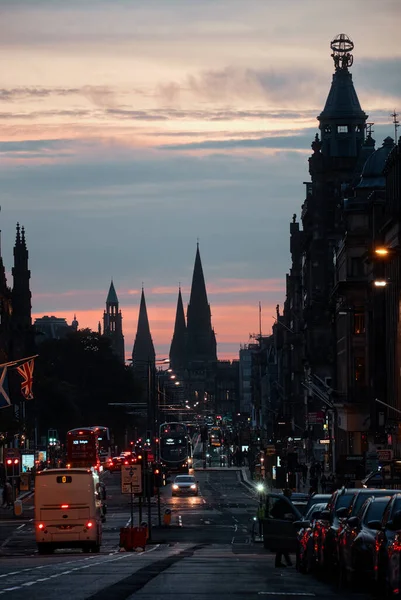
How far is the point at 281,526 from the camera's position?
140ft

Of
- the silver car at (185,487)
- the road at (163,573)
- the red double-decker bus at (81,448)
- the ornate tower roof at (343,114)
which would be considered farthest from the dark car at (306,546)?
the ornate tower roof at (343,114)

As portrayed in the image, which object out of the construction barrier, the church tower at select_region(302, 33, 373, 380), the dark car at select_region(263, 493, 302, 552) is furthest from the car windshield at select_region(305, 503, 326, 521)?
the church tower at select_region(302, 33, 373, 380)

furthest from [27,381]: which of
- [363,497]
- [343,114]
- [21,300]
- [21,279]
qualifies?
[21,279]

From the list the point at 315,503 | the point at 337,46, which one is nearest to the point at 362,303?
the point at 337,46

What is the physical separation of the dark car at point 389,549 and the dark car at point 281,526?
1506 centimetres

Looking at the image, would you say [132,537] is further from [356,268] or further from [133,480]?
[356,268]

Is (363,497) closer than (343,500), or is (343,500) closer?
(363,497)

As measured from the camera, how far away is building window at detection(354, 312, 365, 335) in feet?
360

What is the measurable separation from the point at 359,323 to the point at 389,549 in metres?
89.2

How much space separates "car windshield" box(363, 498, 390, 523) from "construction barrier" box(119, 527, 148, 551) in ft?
90.1

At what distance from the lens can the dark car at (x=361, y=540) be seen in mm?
23906

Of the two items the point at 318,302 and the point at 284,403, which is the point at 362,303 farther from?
the point at 284,403

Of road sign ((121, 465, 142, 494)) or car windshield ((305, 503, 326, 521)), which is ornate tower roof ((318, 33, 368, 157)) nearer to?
road sign ((121, 465, 142, 494))

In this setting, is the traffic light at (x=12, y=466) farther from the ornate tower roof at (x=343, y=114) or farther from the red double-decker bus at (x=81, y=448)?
the ornate tower roof at (x=343, y=114)
